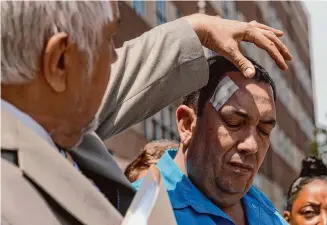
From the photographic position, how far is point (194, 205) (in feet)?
6.40

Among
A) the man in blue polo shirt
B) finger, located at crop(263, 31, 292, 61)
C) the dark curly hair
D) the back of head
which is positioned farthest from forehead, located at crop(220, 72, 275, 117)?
the dark curly hair

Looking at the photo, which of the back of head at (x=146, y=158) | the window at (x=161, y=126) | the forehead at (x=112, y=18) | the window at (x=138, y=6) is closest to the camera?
the forehead at (x=112, y=18)

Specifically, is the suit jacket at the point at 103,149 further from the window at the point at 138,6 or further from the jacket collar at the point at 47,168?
the window at the point at 138,6

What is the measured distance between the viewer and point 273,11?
30531 millimetres

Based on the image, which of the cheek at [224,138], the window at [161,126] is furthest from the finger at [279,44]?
the window at [161,126]

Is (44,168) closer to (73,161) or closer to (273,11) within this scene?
(73,161)

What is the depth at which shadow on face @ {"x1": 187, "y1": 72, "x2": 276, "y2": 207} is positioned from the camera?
1.97m

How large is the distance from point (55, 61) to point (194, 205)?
38.3 inches

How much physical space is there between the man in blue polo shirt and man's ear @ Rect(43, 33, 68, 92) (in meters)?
0.92

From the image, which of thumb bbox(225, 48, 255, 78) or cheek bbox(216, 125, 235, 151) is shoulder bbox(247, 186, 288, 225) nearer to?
cheek bbox(216, 125, 235, 151)

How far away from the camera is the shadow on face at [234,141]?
1.97 metres

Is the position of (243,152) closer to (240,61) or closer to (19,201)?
(240,61)

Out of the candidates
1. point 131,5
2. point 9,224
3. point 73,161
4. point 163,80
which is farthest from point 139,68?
point 131,5

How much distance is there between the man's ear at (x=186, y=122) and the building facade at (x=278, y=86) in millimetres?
11245
